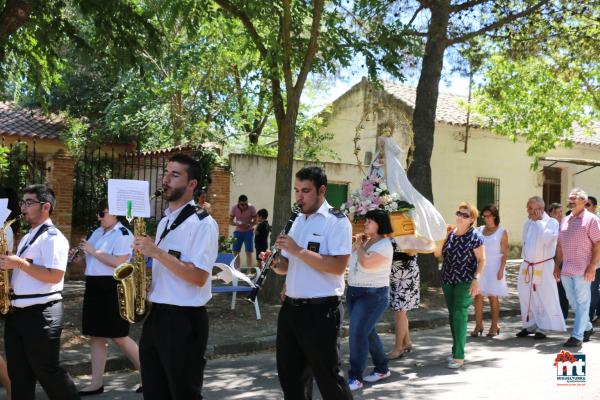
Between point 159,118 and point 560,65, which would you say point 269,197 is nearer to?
point 159,118

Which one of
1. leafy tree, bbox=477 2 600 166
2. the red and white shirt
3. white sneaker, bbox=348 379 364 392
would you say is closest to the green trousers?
white sneaker, bbox=348 379 364 392

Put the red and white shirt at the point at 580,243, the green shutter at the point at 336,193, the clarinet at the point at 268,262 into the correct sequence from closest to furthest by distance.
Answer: the clarinet at the point at 268,262 < the red and white shirt at the point at 580,243 < the green shutter at the point at 336,193

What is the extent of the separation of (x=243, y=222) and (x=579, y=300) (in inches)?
356

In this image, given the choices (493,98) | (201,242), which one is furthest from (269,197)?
(201,242)

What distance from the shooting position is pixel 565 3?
15141mm

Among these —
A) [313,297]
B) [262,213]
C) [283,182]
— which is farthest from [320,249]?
[262,213]

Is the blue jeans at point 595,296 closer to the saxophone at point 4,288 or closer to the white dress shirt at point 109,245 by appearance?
the white dress shirt at point 109,245

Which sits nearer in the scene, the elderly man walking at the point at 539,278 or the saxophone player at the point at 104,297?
the saxophone player at the point at 104,297

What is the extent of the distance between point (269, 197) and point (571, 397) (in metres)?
12.8

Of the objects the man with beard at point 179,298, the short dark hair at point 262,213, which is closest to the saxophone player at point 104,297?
the man with beard at point 179,298

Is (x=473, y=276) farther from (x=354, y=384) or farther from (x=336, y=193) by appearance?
(x=336, y=193)

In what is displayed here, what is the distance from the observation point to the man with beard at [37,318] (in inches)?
186

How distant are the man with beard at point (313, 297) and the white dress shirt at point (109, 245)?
2133 millimetres

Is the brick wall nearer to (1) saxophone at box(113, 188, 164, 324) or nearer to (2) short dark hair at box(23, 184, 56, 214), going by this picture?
(2) short dark hair at box(23, 184, 56, 214)
